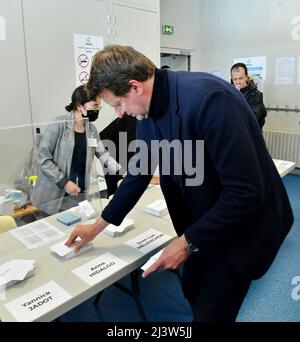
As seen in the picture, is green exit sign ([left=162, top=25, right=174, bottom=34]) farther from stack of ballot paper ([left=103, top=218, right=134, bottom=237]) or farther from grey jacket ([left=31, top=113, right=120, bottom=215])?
stack of ballot paper ([left=103, top=218, right=134, bottom=237])

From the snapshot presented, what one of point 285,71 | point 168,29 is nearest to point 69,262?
point 168,29

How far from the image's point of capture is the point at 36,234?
1.55m

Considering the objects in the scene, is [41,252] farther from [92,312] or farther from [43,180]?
[92,312]

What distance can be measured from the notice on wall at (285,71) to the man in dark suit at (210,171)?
13.0 ft

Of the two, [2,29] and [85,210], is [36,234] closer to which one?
[85,210]

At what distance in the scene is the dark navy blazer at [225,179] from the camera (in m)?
0.88

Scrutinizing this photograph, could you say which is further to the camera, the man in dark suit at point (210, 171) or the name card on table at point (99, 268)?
the name card on table at point (99, 268)

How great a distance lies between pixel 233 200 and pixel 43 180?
1.31 m

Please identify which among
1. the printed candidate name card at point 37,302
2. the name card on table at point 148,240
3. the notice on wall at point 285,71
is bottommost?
the printed candidate name card at point 37,302

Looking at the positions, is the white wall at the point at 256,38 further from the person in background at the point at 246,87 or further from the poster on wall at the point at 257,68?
the person in background at the point at 246,87

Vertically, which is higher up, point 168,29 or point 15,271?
point 168,29

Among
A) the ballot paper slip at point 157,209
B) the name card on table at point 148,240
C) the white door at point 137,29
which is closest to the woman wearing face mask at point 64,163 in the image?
the ballot paper slip at point 157,209

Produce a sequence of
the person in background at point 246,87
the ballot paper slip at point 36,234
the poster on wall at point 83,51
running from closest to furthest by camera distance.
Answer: the ballot paper slip at point 36,234 → the poster on wall at point 83,51 → the person in background at point 246,87

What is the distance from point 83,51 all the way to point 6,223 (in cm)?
209
